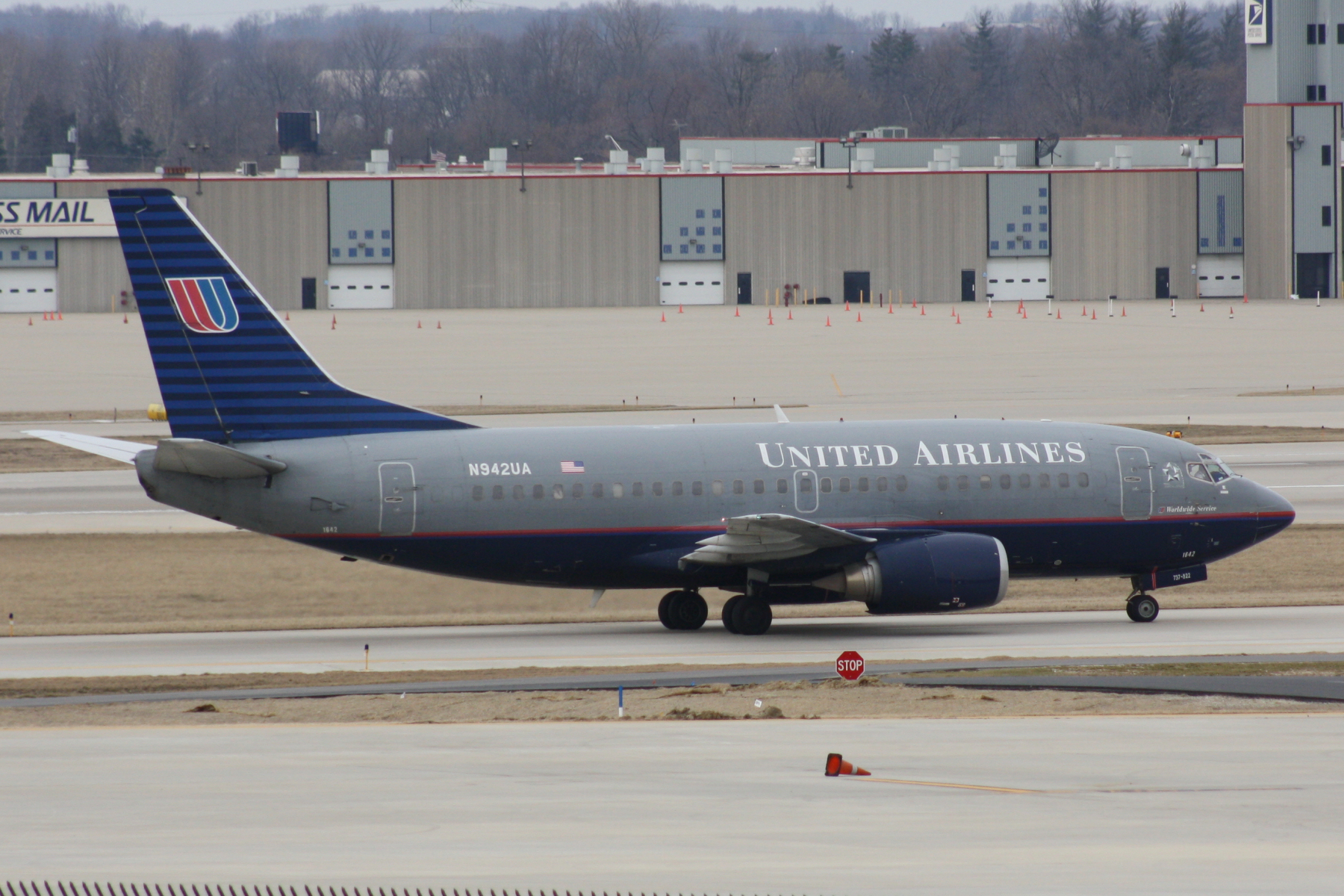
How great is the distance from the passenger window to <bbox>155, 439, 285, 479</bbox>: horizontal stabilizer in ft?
58.4

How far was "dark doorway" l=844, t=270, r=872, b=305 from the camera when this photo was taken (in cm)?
11812

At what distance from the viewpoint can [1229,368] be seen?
78.7 m

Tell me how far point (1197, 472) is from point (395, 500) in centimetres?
1583

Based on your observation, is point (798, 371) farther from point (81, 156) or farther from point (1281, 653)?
point (81, 156)

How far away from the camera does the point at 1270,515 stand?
110 ft

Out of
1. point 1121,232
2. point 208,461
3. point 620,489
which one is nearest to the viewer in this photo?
point 208,461

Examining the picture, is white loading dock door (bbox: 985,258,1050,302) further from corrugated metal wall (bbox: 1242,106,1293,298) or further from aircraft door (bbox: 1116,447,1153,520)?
aircraft door (bbox: 1116,447,1153,520)

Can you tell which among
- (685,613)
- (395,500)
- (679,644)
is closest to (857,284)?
(685,613)

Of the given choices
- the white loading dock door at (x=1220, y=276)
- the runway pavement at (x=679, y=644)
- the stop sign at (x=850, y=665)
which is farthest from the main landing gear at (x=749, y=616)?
the white loading dock door at (x=1220, y=276)

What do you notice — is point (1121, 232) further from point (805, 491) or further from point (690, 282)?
point (805, 491)

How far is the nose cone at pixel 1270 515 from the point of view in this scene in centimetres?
3366

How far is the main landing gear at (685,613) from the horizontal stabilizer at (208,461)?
802 cm

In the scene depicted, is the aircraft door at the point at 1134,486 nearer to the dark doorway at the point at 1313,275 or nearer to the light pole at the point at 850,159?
the light pole at the point at 850,159

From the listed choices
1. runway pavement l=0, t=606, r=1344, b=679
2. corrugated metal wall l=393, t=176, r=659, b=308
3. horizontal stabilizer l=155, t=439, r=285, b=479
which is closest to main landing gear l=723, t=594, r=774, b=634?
runway pavement l=0, t=606, r=1344, b=679
